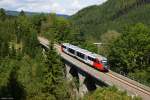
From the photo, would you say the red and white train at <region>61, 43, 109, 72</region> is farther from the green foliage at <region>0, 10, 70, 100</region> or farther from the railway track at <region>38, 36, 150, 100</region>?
the green foliage at <region>0, 10, 70, 100</region>

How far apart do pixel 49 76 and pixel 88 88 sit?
40.8 feet

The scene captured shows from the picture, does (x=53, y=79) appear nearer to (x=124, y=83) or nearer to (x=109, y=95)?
(x=124, y=83)

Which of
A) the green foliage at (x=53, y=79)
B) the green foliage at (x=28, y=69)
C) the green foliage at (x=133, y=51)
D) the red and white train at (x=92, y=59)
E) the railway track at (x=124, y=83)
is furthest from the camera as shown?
the green foliage at (x=133, y=51)

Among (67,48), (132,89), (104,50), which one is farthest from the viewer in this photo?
(104,50)

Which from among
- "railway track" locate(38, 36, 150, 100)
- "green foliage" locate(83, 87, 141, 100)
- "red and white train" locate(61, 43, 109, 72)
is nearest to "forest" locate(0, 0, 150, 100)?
"green foliage" locate(83, 87, 141, 100)

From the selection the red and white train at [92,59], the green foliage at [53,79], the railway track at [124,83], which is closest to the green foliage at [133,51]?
the red and white train at [92,59]

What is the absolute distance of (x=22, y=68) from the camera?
103 metres

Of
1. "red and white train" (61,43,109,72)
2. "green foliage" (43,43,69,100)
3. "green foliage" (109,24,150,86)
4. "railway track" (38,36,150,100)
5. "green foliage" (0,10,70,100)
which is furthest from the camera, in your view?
Answer: "green foliage" (109,24,150,86)

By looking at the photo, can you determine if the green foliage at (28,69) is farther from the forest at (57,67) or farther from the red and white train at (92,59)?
the red and white train at (92,59)

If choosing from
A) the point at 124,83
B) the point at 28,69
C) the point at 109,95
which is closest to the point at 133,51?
the point at 124,83

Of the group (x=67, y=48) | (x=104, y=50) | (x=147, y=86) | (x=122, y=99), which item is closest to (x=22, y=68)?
(x=67, y=48)

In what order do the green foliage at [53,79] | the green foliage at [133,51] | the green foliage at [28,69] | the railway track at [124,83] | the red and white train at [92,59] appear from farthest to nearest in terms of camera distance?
the green foliage at [133,51] < the red and white train at [92,59] < the green foliage at [28,69] < the green foliage at [53,79] < the railway track at [124,83]

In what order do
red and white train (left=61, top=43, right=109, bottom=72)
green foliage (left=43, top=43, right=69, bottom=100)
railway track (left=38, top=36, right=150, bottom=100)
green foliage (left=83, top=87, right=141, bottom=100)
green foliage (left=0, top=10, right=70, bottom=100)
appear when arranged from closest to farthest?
green foliage (left=83, top=87, right=141, bottom=100)
railway track (left=38, top=36, right=150, bottom=100)
green foliage (left=43, top=43, right=69, bottom=100)
green foliage (left=0, top=10, right=70, bottom=100)
red and white train (left=61, top=43, right=109, bottom=72)

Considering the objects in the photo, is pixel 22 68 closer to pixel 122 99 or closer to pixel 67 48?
pixel 67 48
